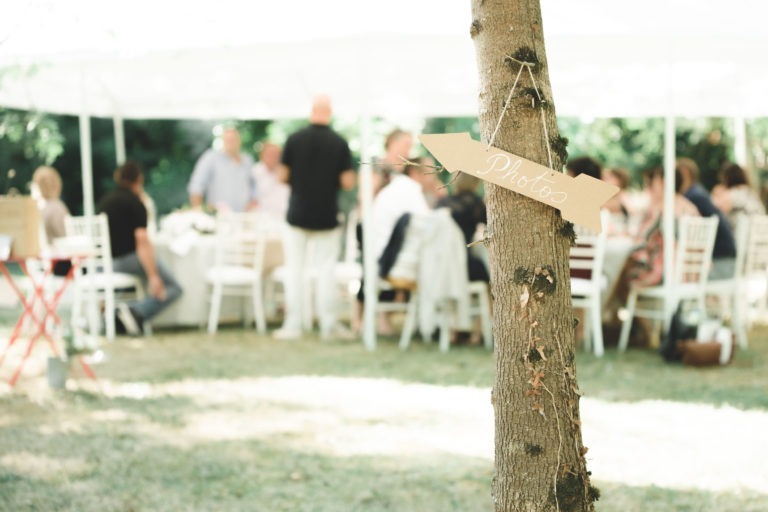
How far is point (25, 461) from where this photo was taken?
3.60 meters

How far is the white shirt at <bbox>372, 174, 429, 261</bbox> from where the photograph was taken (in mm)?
6637

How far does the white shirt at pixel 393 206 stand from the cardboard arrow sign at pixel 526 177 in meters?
4.54

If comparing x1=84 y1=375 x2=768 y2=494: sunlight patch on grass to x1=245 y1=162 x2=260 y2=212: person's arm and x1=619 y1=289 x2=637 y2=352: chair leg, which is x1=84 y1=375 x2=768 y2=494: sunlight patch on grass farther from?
x1=245 y1=162 x2=260 y2=212: person's arm

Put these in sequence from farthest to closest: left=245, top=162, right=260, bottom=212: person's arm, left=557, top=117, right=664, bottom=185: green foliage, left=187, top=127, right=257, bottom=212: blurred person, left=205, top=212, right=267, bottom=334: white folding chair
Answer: left=557, top=117, right=664, bottom=185: green foliage, left=245, top=162, right=260, bottom=212: person's arm, left=187, top=127, right=257, bottom=212: blurred person, left=205, top=212, right=267, bottom=334: white folding chair

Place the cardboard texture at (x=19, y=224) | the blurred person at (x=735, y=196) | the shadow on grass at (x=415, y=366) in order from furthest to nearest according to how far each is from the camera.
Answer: the blurred person at (x=735, y=196) < the shadow on grass at (x=415, y=366) < the cardboard texture at (x=19, y=224)

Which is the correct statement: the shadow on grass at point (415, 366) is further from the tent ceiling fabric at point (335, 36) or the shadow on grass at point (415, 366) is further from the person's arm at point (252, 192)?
the person's arm at point (252, 192)

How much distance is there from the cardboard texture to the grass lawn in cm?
76

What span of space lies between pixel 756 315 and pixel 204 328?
16.1 feet

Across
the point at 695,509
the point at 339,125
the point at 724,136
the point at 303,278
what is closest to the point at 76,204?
the point at 339,125

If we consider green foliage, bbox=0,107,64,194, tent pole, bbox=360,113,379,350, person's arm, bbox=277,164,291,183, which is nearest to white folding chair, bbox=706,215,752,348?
tent pole, bbox=360,113,379,350

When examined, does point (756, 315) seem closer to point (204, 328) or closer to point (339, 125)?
point (204, 328)

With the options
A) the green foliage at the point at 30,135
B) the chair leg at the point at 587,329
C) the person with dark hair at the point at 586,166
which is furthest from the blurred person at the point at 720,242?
the green foliage at the point at 30,135

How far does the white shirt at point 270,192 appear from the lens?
354 inches

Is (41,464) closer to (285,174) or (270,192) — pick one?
(285,174)
